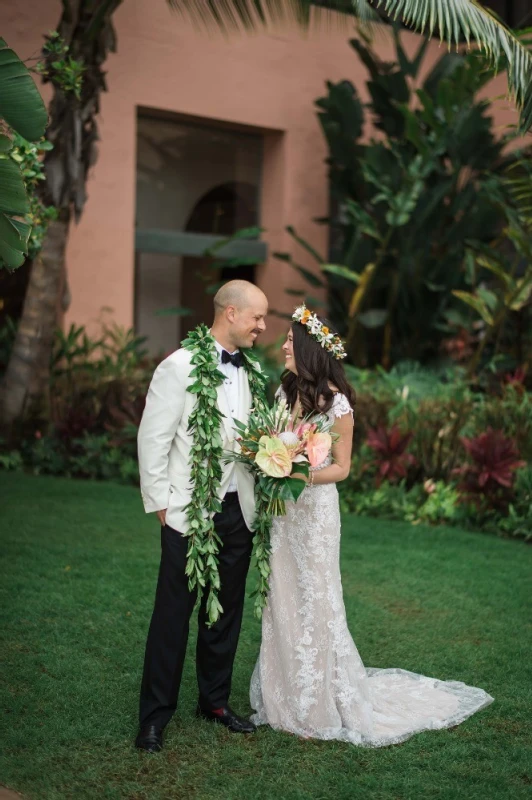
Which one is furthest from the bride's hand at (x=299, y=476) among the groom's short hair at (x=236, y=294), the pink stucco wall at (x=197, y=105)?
the pink stucco wall at (x=197, y=105)

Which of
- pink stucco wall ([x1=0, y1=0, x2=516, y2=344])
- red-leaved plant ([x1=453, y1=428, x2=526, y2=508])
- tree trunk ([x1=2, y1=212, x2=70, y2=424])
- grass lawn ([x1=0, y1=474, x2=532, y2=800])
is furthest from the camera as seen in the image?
pink stucco wall ([x1=0, y1=0, x2=516, y2=344])

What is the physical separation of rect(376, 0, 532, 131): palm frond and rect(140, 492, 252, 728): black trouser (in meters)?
3.37

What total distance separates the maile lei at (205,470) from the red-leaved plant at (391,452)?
462cm

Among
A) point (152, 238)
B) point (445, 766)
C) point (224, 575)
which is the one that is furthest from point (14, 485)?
point (445, 766)

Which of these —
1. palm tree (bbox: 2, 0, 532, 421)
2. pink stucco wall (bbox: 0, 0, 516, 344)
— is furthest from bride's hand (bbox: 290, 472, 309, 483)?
pink stucco wall (bbox: 0, 0, 516, 344)

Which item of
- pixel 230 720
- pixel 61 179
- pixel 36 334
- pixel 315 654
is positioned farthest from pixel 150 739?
pixel 61 179

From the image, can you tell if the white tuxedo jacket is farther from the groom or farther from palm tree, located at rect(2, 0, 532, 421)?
palm tree, located at rect(2, 0, 532, 421)

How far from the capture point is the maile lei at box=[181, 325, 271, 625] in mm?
3939

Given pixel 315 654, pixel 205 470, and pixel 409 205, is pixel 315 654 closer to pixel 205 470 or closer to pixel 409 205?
pixel 205 470

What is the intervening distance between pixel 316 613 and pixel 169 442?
1.00 m

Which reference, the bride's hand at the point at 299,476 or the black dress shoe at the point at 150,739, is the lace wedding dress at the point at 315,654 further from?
the black dress shoe at the point at 150,739

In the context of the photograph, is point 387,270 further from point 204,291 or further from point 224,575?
point 224,575

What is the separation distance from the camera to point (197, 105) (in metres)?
11.8

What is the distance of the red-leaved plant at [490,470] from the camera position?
7.91 m
